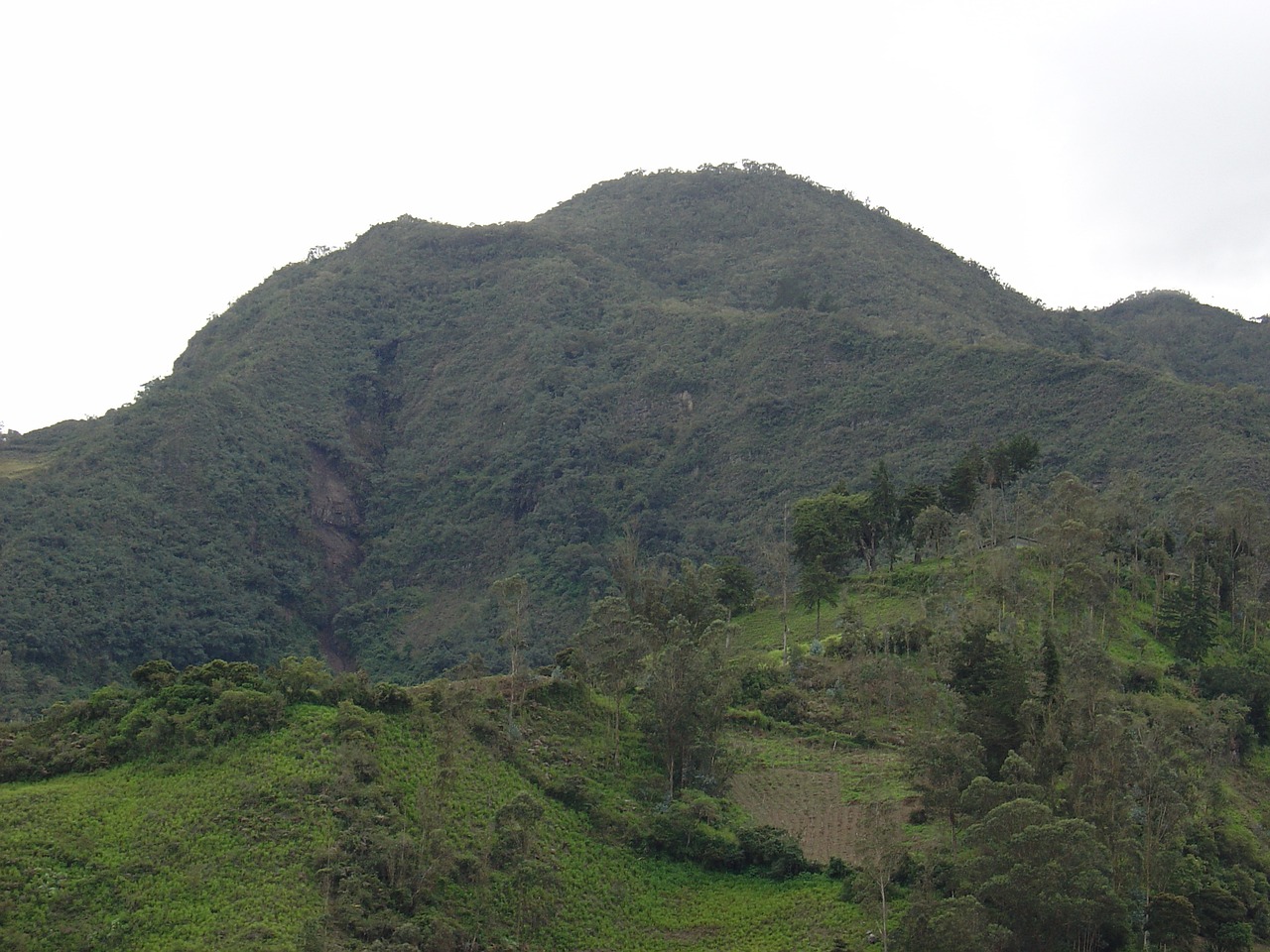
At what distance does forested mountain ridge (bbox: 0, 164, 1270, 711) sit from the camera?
258ft

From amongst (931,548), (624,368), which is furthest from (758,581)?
(624,368)

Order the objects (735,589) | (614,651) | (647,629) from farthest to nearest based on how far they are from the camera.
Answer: (735,589) → (647,629) → (614,651)

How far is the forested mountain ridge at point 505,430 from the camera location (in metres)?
78.6

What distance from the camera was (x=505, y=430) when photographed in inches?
4176

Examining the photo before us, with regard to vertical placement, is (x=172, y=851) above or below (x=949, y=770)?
below

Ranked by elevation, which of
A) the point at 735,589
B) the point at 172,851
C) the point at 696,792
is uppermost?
the point at 735,589

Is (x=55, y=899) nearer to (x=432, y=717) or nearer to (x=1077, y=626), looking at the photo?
(x=432, y=717)

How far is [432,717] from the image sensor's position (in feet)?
124

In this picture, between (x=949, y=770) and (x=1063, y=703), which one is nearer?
(x=949, y=770)

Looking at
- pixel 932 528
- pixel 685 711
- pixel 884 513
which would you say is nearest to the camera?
pixel 685 711

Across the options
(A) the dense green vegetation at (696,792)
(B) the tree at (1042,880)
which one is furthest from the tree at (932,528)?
(B) the tree at (1042,880)

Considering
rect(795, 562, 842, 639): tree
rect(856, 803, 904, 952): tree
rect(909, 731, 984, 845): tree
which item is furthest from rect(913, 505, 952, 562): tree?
rect(856, 803, 904, 952): tree

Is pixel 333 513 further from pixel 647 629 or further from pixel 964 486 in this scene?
pixel 647 629

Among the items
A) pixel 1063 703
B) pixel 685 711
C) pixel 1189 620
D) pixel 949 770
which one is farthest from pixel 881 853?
pixel 1189 620
